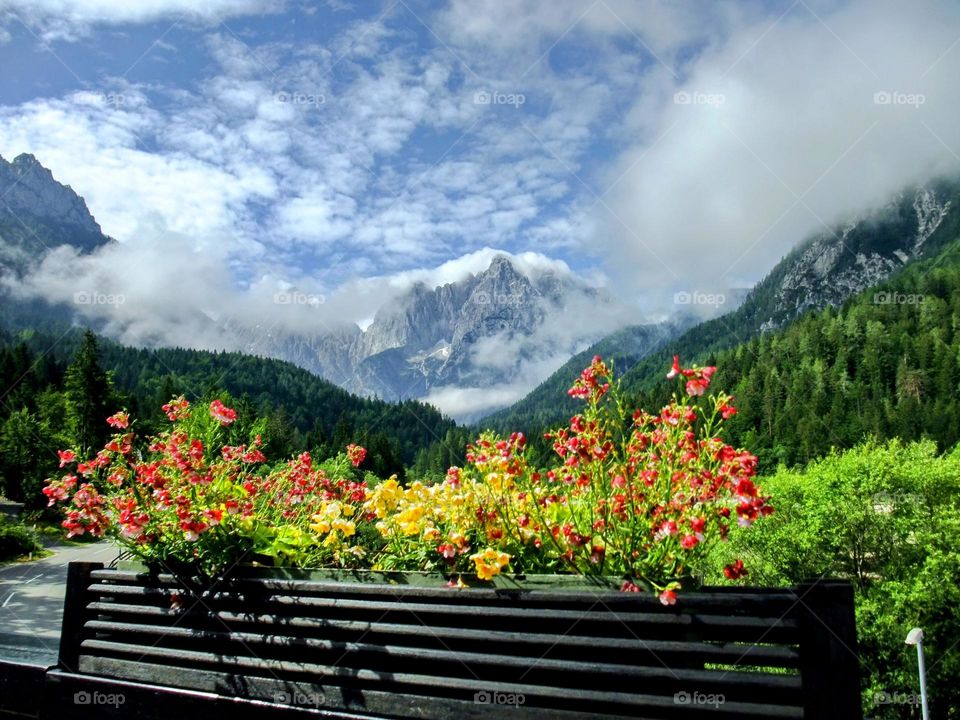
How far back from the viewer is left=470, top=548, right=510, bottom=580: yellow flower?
2.13 metres

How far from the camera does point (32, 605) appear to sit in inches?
678

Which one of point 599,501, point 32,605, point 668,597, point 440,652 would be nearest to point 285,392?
point 32,605

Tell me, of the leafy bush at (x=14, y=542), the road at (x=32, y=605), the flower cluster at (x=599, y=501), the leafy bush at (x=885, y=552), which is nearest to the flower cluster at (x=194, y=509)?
the flower cluster at (x=599, y=501)

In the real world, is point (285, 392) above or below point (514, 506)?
above

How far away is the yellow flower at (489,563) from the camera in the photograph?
213cm

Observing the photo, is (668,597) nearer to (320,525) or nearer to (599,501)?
(599,501)

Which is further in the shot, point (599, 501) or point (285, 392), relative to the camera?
point (285, 392)

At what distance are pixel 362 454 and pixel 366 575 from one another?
7.26ft

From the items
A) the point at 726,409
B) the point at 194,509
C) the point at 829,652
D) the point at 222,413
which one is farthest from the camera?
the point at 222,413

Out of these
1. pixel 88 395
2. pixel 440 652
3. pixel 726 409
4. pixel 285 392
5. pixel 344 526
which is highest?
pixel 285 392

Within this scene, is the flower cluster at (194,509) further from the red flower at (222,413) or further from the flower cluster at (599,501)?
the flower cluster at (599,501)

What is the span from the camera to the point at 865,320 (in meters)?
125

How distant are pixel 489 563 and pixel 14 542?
32.3m

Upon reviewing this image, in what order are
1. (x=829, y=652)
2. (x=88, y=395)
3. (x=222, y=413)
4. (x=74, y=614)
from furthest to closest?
(x=88, y=395) → (x=222, y=413) → (x=74, y=614) → (x=829, y=652)
